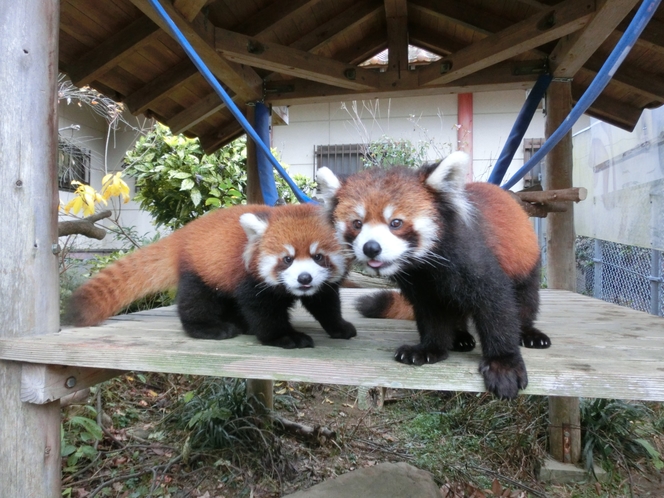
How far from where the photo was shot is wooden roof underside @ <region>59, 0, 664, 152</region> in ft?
10.1

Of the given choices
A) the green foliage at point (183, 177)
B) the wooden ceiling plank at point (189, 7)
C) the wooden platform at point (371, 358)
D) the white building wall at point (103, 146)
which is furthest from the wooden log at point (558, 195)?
the white building wall at point (103, 146)

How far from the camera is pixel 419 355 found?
→ 182 cm

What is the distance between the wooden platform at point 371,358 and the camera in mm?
1634

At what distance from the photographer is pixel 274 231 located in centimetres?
235

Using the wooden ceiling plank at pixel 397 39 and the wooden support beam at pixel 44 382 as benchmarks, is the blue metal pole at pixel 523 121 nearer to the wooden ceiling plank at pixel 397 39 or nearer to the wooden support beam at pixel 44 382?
the wooden ceiling plank at pixel 397 39

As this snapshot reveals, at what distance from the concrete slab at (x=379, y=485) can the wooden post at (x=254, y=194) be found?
1.20 meters

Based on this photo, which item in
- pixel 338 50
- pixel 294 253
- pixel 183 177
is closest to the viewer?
pixel 294 253

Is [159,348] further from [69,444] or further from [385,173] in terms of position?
[69,444]

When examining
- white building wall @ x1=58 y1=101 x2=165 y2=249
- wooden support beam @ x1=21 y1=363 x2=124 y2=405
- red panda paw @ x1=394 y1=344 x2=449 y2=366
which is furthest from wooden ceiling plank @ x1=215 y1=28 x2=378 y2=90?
white building wall @ x1=58 y1=101 x2=165 y2=249

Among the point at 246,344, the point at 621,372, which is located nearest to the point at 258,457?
the point at 246,344

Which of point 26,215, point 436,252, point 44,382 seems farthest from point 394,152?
point 44,382

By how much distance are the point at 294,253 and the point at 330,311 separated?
384mm

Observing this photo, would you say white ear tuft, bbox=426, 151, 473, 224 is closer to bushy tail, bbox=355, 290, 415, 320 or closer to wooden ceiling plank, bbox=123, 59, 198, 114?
bushy tail, bbox=355, 290, 415, 320

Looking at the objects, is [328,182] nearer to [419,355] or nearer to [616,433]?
[419,355]
